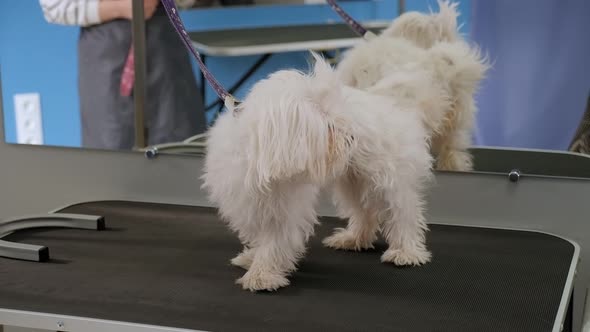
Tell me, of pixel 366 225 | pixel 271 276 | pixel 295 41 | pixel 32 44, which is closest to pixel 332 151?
pixel 271 276

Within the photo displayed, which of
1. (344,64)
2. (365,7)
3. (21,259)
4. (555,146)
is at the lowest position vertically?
A: (21,259)

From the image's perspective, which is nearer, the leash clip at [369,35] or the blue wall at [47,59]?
the leash clip at [369,35]

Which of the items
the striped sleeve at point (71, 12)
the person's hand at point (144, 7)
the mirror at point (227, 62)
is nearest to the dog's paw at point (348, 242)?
the mirror at point (227, 62)

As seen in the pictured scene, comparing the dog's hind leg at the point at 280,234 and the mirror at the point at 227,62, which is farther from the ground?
the mirror at the point at 227,62

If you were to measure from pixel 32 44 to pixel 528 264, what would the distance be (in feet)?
4.40

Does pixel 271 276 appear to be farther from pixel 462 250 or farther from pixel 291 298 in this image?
pixel 462 250

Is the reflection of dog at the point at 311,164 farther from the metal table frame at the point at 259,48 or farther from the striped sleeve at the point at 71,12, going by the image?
the striped sleeve at the point at 71,12

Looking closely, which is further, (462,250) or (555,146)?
(555,146)

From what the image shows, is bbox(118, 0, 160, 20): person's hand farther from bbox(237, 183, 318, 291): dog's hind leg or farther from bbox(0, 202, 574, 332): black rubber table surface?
bbox(237, 183, 318, 291): dog's hind leg

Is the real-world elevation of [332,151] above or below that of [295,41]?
below

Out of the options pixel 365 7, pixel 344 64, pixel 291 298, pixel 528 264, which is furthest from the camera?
pixel 365 7

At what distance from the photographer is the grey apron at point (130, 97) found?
194 centimetres

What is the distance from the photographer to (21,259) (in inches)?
61.9

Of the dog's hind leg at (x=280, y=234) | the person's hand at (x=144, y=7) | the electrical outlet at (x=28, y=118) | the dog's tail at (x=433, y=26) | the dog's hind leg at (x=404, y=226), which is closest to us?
the dog's hind leg at (x=280, y=234)
